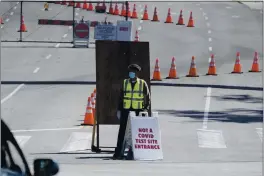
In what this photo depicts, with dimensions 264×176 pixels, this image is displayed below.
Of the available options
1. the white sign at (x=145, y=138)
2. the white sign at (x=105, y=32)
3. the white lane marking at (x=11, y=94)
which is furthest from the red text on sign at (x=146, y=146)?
the white sign at (x=105, y=32)

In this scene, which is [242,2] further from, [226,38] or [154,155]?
[154,155]

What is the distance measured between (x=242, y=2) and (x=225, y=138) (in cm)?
4919

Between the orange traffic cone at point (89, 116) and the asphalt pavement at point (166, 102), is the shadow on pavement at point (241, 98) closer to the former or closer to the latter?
the asphalt pavement at point (166, 102)

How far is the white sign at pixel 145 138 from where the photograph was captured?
2000cm

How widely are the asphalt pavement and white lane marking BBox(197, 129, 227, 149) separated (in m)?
0.02

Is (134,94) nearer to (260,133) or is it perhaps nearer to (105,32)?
(260,133)

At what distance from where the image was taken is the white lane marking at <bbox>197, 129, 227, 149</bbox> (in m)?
23.5

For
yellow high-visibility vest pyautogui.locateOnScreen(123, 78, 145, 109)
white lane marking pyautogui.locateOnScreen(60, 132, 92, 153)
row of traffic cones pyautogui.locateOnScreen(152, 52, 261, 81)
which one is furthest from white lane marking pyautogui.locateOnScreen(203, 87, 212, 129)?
yellow high-visibility vest pyautogui.locateOnScreen(123, 78, 145, 109)

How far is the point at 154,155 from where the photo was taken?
66.9ft

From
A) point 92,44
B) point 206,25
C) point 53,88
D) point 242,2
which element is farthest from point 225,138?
point 242,2

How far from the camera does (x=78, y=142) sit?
2369cm

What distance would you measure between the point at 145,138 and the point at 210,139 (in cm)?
444

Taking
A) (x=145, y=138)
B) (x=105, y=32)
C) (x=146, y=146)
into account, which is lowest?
(x=146, y=146)

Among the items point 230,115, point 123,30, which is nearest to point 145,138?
point 230,115
